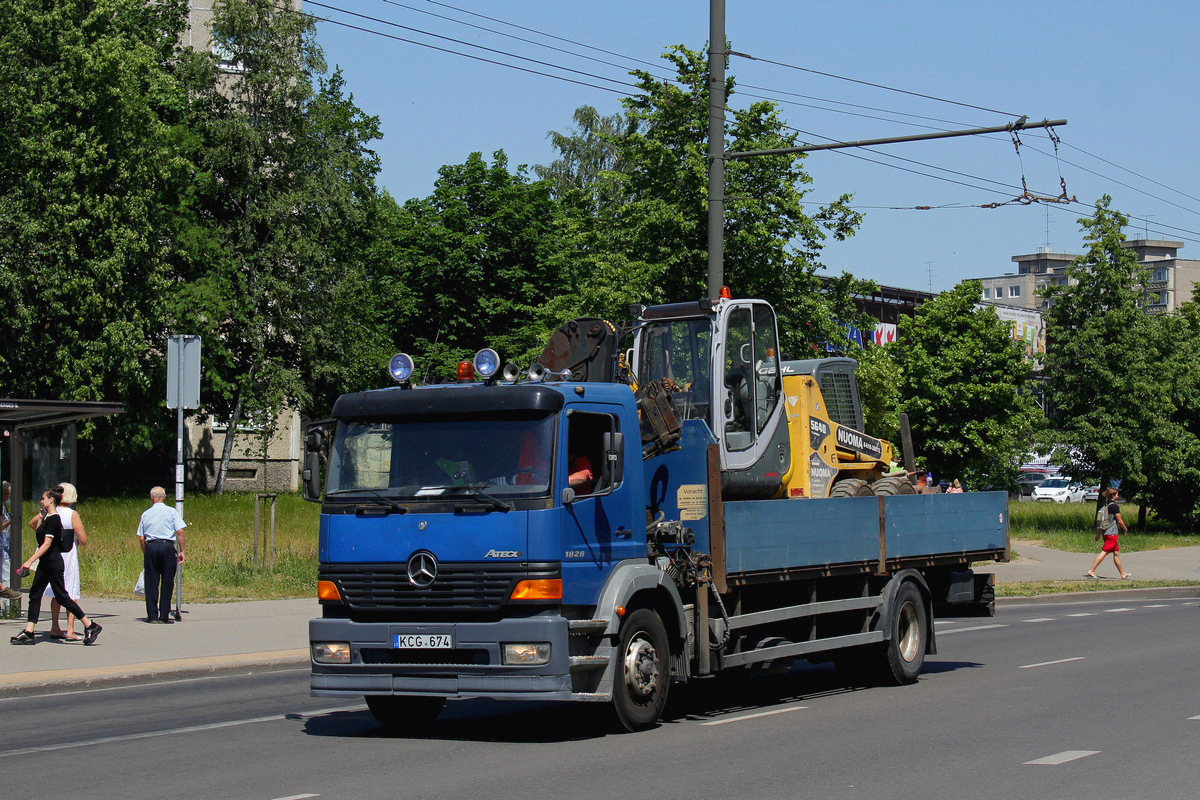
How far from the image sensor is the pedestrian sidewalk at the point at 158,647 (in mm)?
13086

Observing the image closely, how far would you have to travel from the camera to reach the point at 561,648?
28.6 ft

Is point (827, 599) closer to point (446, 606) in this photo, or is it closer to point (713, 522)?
point (713, 522)

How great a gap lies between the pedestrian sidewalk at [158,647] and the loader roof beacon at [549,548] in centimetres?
443

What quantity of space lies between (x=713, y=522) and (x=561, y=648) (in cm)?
189

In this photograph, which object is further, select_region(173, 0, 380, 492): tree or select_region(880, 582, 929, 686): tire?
select_region(173, 0, 380, 492): tree

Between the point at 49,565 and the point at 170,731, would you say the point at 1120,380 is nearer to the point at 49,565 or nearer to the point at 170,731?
the point at 49,565

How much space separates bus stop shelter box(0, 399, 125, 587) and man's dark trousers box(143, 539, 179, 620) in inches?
54.6

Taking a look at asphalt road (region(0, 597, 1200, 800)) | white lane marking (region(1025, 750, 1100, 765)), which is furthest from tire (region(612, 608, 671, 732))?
white lane marking (region(1025, 750, 1100, 765))

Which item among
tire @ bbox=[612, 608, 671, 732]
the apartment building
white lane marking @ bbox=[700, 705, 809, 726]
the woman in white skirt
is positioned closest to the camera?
tire @ bbox=[612, 608, 671, 732]

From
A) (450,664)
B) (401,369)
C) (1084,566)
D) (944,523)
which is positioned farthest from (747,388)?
(1084,566)

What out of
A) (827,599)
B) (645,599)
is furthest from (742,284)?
(645,599)

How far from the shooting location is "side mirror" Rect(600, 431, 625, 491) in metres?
9.06

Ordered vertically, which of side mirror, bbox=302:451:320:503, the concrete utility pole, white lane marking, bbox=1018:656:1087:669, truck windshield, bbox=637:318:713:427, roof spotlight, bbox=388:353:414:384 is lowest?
white lane marking, bbox=1018:656:1087:669

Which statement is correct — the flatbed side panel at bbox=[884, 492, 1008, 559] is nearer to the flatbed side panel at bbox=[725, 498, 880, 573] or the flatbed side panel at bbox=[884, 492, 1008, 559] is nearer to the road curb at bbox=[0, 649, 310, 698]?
the flatbed side panel at bbox=[725, 498, 880, 573]
